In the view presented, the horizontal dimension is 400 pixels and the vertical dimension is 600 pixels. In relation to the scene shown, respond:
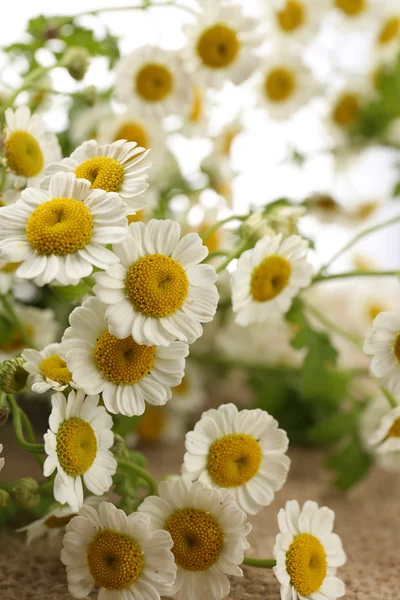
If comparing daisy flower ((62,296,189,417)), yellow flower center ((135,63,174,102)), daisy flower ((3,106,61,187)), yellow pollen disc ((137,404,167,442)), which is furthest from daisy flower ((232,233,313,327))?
yellow pollen disc ((137,404,167,442))

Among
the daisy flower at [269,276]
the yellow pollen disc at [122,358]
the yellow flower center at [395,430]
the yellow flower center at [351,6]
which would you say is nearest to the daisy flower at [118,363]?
the yellow pollen disc at [122,358]

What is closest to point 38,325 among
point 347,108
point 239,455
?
point 239,455

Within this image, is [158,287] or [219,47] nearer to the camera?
[158,287]

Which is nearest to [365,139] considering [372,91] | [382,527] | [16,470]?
[372,91]

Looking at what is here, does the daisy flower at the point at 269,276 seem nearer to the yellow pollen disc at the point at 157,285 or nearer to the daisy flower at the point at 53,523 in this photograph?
the yellow pollen disc at the point at 157,285

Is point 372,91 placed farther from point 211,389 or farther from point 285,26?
point 211,389

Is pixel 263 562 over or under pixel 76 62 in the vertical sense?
under

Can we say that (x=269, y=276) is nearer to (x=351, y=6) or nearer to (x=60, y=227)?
(x=60, y=227)
